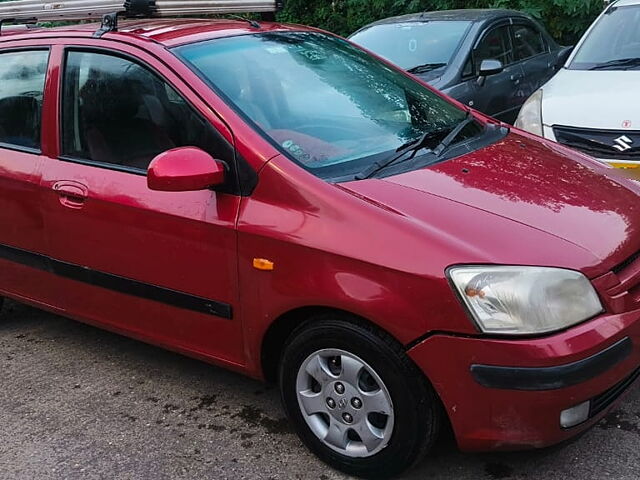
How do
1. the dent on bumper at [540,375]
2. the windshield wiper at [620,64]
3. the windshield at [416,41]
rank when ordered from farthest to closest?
the windshield at [416,41] → the windshield wiper at [620,64] → the dent on bumper at [540,375]

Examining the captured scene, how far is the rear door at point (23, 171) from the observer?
351cm

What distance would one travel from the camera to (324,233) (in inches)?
101

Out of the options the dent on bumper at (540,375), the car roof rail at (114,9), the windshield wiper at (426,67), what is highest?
the car roof rail at (114,9)

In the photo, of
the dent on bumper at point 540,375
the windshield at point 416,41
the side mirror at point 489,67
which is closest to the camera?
the dent on bumper at point 540,375

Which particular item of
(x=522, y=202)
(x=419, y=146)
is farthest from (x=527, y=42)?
(x=522, y=202)

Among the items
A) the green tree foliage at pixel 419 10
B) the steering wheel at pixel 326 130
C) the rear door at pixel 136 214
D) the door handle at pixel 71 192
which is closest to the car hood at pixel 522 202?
the steering wheel at pixel 326 130

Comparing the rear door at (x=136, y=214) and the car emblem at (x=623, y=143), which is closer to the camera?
the rear door at (x=136, y=214)

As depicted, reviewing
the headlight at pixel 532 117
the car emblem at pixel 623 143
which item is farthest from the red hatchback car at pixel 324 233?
the headlight at pixel 532 117

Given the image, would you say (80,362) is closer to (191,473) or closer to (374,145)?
(191,473)

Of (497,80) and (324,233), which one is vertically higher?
(324,233)

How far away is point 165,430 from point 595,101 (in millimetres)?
3439

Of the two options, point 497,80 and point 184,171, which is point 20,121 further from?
point 497,80

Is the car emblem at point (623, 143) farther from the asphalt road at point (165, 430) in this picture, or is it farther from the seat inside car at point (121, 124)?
the seat inside car at point (121, 124)

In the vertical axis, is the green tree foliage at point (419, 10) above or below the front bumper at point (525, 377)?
above
